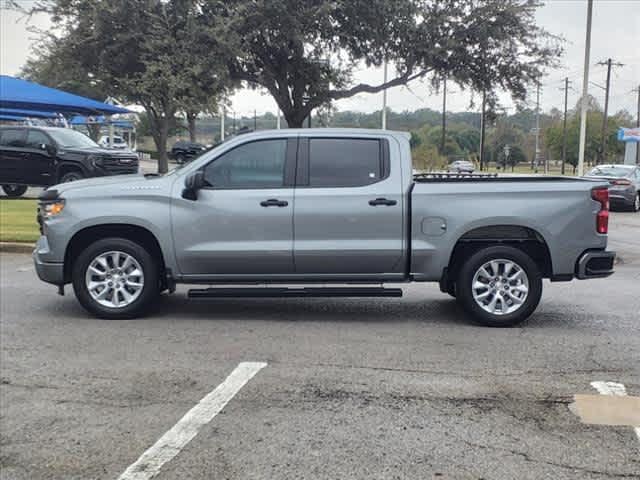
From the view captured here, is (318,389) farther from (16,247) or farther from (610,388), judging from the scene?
(16,247)

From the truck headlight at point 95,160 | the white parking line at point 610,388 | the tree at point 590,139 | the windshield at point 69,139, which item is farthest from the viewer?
the tree at point 590,139

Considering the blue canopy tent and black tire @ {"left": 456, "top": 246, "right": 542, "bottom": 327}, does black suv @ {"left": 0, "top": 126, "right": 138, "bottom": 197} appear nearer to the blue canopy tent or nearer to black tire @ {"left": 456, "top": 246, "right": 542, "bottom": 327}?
the blue canopy tent

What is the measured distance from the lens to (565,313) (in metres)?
7.68

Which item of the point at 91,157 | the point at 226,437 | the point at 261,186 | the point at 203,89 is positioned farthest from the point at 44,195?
the point at 203,89

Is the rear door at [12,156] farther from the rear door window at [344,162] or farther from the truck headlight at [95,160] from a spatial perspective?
the rear door window at [344,162]

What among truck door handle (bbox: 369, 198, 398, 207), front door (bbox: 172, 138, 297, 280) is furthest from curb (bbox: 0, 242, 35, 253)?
truck door handle (bbox: 369, 198, 398, 207)

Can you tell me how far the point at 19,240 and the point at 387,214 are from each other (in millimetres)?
7303

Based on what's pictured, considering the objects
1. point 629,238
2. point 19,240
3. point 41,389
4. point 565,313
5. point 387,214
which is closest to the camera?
point 41,389

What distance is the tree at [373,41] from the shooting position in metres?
22.5

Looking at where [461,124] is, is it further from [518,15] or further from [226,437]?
[226,437]

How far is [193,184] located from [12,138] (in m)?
13.7

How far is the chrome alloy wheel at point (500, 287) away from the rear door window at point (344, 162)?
1410 millimetres

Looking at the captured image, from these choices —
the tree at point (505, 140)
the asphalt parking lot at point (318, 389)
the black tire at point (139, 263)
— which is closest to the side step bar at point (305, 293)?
the asphalt parking lot at point (318, 389)

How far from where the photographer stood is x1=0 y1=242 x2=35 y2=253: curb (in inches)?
445
